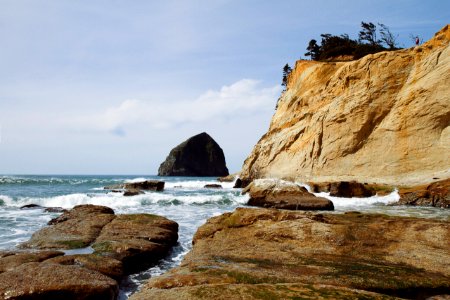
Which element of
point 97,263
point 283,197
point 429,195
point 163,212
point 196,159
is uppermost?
point 196,159

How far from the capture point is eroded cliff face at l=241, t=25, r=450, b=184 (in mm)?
24359

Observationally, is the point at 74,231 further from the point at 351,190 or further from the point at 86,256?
the point at 351,190

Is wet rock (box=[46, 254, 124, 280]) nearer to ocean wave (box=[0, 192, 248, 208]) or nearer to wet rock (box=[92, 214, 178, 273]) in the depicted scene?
wet rock (box=[92, 214, 178, 273])

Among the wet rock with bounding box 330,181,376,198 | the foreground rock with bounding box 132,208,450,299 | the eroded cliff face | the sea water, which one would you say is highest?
the eroded cliff face

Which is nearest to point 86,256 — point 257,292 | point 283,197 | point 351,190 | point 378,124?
point 257,292

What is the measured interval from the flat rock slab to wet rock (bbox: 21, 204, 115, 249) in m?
2.84

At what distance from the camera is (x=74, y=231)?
9.80 metres

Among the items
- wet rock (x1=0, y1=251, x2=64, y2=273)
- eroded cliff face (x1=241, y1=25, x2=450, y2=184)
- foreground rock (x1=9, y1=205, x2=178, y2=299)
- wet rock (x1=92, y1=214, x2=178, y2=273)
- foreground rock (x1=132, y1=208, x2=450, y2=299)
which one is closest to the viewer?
foreground rock (x1=132, y1=208, x2=450, y2=299)

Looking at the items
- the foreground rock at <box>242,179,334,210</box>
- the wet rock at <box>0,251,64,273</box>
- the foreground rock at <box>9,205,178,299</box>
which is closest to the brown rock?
the foreground rock at <box>9,205,178,299</box>

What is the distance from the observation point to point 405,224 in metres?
8.09

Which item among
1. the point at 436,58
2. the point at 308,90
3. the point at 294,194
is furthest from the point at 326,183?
the point at 308,90

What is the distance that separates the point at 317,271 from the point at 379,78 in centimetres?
2724

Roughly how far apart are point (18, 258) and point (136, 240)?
8.40ft

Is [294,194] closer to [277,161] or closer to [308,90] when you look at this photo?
[277,161]
